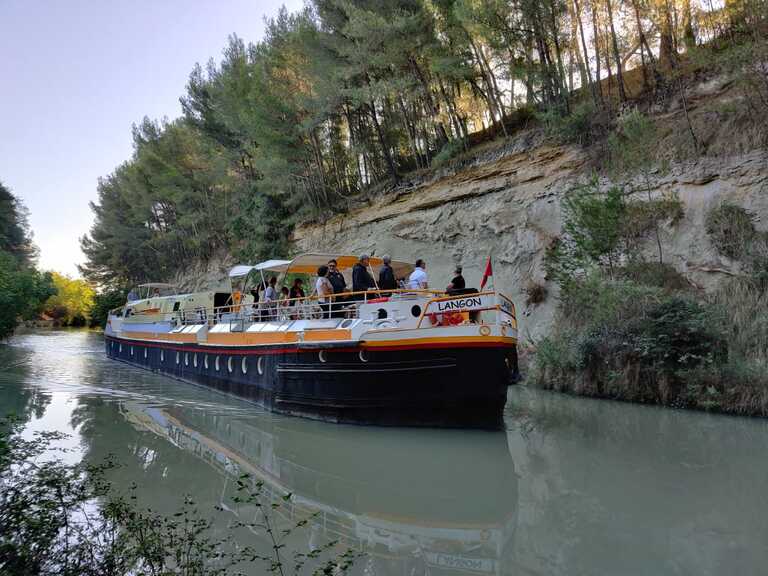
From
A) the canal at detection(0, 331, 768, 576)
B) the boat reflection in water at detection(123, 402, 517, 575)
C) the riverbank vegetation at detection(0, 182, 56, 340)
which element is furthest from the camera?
the riverbank vegetation at detection(0, 182, 56, 340)

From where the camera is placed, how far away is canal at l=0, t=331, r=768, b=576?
17.1 ft

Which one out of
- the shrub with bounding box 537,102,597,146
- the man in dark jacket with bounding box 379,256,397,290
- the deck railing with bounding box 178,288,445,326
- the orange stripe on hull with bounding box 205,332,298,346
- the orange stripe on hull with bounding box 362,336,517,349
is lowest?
the orange stripe on hull with bounding box 362,336,517,349

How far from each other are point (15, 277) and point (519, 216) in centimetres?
3170

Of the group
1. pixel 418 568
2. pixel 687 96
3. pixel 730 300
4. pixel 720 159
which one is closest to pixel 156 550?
pixel 418 568

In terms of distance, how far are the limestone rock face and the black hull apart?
794 centimetres

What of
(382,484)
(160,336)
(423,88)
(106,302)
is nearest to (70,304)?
(106,302)

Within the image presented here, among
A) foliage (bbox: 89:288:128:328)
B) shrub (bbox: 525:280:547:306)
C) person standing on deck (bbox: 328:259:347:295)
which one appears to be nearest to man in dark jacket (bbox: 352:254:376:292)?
person standing on deck (bbox: 328:259:347:295)

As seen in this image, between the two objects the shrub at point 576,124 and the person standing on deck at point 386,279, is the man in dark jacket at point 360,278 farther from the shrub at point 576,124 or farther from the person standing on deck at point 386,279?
the shrub at point 576,124

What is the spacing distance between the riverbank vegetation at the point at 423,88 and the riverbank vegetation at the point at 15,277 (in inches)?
456

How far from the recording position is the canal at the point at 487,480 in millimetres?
5207

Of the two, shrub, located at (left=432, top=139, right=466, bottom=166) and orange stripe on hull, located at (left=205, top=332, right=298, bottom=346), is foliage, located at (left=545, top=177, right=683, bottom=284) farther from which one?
orange stripe on hull, located at (left=205, top=332, right=298, bottom=346)

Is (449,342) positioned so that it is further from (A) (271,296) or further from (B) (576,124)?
(B) (576,124)

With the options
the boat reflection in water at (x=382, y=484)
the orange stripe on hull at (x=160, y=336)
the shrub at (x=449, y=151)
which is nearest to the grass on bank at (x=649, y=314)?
the boat reflection in water at (x=382, y=484)

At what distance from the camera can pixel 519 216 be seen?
19.6m
